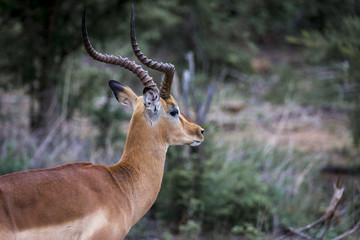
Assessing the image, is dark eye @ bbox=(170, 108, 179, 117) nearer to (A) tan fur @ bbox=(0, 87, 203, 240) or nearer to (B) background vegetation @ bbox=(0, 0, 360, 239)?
(A) tan fur @ bbox=(0, 87, 203, 240)

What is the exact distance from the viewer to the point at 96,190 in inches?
119

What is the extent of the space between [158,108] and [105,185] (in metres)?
0.78

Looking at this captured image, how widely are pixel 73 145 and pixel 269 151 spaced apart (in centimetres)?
382

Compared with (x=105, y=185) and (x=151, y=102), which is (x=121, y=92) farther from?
(x=105, y=185)

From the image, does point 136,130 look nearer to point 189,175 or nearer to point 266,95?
point 189,175

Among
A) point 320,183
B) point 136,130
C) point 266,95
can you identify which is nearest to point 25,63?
point 136,130

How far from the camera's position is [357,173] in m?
9.14

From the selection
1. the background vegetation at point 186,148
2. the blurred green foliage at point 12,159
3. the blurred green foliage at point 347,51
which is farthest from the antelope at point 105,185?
the blurred green foliage at point 347,51

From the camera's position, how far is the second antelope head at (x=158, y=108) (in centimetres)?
333

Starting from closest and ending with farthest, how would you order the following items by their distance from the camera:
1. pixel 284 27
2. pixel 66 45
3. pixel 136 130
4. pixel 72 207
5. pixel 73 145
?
pixel 72 207, pixel 136 130, pixel 73 145, pixel 66 45, pixel 284 27

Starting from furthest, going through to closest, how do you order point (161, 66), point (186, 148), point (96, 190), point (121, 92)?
1. point (186, 148)
2. point (121, 92)
3. point (161, 66)
4. point (96, 190)

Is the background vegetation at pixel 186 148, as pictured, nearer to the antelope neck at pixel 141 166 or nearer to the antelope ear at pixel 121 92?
the antelope neck at pixel 141 166

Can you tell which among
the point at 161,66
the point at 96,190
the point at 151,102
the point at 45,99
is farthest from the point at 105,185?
the point at 45,99

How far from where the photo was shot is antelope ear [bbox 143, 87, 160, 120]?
3.31 metres
